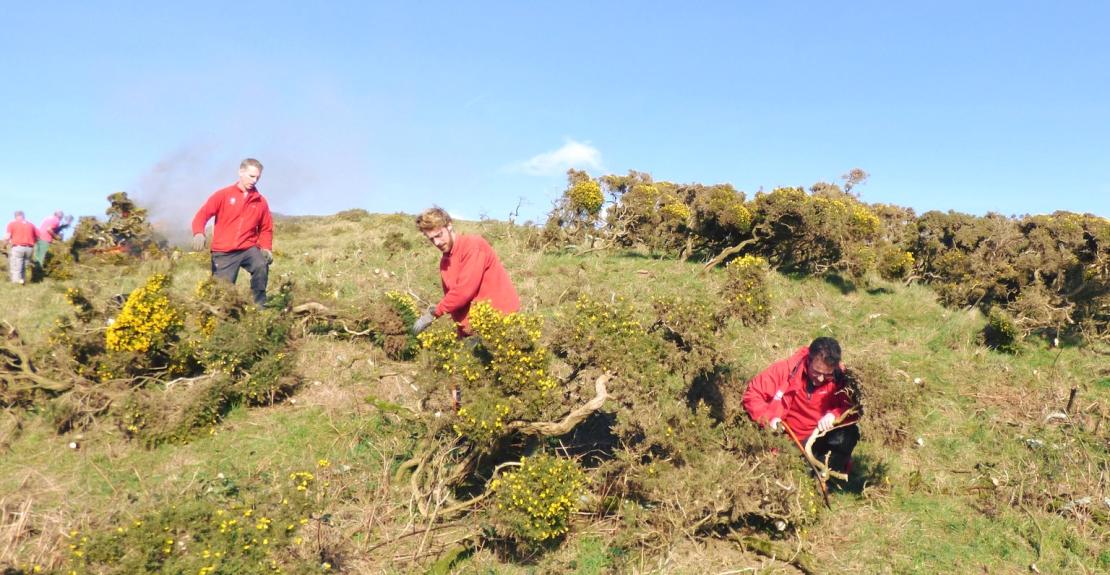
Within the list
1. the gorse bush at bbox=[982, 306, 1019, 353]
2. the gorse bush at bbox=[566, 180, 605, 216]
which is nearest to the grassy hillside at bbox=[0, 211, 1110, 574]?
the gorse bush at bbox=[982, 306, 1019, 353]

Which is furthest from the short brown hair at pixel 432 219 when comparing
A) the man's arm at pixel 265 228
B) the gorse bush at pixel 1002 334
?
the gorse bush at pixel 1002 334

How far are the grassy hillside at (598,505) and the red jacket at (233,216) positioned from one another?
0.97 meters

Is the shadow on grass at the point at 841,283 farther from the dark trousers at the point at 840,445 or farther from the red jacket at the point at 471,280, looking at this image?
the red jacket at the point at 471,280

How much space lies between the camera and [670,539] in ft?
13.9

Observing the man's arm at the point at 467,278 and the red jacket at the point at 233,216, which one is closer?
the man's arm at the point at 467,278

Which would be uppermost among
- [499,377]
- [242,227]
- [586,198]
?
[586,198]

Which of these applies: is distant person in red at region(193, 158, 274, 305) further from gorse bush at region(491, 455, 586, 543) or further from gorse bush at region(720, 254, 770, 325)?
gorse bush at region(720, 254, 770, 325)

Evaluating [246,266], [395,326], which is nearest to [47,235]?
[246,266]

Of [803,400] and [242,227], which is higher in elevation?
[242,227]

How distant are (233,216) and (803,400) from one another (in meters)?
6.15

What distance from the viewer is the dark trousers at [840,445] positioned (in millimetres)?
5031

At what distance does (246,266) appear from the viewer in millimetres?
7324

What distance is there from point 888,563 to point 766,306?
2152 mm

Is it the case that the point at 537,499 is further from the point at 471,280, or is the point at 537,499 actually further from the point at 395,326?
the point at 395,326
